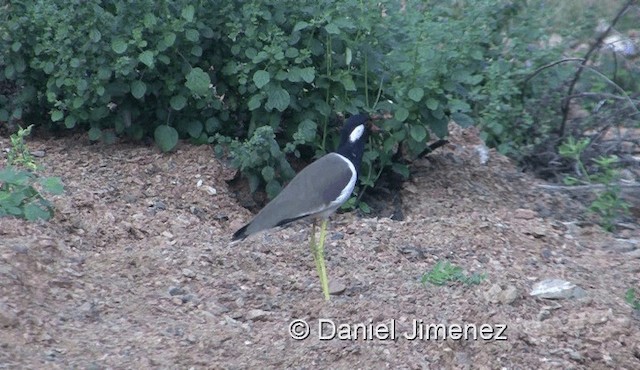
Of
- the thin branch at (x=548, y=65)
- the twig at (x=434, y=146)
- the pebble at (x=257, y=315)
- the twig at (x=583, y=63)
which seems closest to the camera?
the pebble at (x=257, y=315)

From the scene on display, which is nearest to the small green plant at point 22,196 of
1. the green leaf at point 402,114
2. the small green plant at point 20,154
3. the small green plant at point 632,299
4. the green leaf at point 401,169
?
the small green plant at point 20,154

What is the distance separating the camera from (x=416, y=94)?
24.1 feet

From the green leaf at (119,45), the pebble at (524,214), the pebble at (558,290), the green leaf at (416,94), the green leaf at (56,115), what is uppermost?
the green leaf at (119,45)

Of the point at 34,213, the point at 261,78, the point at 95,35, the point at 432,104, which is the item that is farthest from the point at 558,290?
the point at 95,35

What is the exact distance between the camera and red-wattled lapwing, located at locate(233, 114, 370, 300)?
6094 mm

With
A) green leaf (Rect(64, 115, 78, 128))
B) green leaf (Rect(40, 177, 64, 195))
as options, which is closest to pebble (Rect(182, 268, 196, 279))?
green leaf (Rect(40, 177, 64, 195))

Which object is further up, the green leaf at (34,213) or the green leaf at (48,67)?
the green leaf at (48,67)

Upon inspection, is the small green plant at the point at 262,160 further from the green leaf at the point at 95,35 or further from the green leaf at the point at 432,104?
the green leaf at the point at 95,35

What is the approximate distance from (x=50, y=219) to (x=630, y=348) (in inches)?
132

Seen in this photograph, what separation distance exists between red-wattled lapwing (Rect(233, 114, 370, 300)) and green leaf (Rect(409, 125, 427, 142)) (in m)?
1.06

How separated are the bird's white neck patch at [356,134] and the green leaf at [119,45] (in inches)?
69.8

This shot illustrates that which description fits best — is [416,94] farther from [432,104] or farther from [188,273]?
[188,273]

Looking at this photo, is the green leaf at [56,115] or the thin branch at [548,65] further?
the thin branch at [548,65]

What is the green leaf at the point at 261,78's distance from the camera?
24.1 ft
